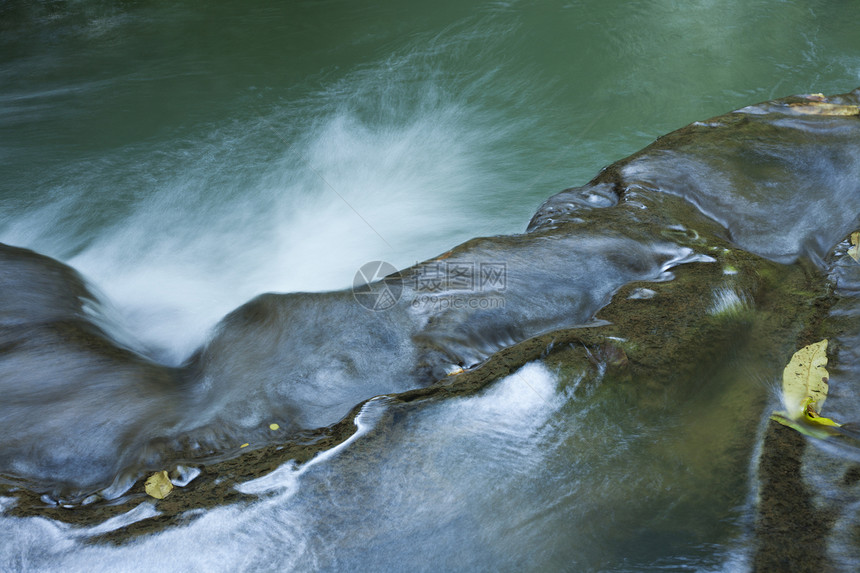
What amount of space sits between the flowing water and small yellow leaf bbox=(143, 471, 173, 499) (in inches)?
2.4

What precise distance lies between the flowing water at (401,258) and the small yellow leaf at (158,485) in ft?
0.20

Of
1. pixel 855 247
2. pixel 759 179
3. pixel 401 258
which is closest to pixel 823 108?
pixel 759 179

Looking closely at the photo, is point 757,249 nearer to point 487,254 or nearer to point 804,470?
point 487,254

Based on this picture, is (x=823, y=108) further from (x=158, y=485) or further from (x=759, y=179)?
(x=158, y=485)

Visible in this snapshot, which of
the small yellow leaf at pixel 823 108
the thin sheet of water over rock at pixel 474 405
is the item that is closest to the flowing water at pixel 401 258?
the thin sheet of water over rock at pixel 474 405

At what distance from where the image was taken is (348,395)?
259 cm

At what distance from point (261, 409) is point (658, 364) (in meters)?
1.45

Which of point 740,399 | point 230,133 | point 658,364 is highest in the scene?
point 230,133

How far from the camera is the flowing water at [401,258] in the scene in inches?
78.9

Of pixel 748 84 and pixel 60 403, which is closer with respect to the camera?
pixel 60 403

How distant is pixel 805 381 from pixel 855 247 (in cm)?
122

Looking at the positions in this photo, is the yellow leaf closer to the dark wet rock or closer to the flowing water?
the flowing water

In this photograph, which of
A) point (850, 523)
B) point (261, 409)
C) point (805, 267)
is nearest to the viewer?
point (850, 523)

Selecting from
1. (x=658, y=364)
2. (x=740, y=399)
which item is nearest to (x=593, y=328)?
(x=658, y=364)
